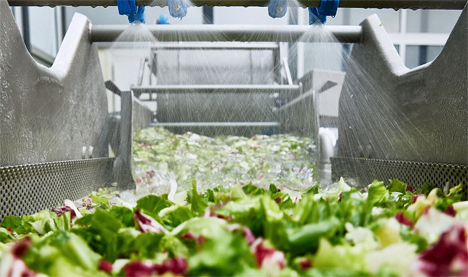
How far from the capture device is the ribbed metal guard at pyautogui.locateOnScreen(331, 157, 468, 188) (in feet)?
3.51

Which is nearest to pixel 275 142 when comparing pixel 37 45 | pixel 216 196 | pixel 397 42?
pixel 216 196

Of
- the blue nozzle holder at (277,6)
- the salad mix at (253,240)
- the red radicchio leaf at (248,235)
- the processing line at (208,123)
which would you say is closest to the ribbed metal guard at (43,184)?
the processing line at (208,123)

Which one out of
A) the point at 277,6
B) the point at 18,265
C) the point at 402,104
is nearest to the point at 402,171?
the point at 402,104

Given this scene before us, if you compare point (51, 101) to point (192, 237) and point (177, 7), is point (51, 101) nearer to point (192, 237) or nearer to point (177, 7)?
point (177, 7)

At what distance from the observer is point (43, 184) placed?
4.34 feet

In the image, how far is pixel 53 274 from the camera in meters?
0.42

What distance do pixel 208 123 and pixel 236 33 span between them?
0.76 metres

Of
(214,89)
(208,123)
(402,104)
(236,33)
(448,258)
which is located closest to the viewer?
(448,258)

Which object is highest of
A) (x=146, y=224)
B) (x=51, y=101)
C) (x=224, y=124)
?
(x=51, y=101)

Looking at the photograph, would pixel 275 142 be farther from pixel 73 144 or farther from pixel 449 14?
pixel 449 14

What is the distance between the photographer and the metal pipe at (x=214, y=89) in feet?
7.93

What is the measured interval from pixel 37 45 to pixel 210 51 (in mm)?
3791

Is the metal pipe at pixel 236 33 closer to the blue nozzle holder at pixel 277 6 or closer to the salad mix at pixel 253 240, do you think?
the blue nozzle holder at pixel 277 6

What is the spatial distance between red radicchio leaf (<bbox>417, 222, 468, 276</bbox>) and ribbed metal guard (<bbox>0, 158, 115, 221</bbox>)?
1045mm
